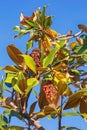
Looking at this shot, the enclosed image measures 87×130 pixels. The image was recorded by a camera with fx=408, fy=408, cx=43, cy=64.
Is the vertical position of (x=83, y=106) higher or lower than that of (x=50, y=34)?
lower

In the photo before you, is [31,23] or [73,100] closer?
[73,100]

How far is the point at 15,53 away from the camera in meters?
1.88

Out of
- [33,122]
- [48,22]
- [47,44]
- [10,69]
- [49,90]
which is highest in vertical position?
[48,22]

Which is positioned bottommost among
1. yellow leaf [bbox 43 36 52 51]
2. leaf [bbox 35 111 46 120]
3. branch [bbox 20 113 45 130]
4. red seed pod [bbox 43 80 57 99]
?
branch [bbox 20 113 45 130]

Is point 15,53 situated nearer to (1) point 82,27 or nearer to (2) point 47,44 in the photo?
(2) point 47,44

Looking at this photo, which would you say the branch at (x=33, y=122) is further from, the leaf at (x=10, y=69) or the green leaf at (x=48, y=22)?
the green leaf at (x=48, y=22)

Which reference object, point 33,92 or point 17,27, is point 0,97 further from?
point 17,27

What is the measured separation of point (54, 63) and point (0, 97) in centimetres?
29

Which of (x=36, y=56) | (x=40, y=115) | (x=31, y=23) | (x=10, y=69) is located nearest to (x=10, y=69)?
(x=10, y=69)

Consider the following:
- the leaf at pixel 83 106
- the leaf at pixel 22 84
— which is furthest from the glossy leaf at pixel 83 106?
the leaf at pixel 22 84

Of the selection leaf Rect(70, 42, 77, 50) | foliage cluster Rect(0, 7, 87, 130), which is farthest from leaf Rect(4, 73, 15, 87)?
leaf Rect(70, 42, 77, 50)

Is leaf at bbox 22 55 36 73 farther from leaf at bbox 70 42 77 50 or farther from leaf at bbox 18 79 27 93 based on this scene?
leaf at bbox 70 42 77 50

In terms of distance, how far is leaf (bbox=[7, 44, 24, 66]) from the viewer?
1.87 meters

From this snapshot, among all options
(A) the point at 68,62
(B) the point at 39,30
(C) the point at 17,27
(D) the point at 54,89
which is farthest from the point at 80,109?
(C) the point at 17,27
